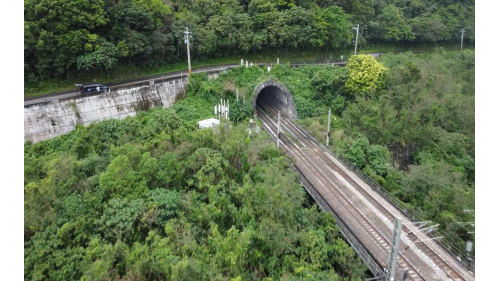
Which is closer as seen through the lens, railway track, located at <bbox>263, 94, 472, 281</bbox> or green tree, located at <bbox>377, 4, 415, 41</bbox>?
railway track, located at <bbox>263, 94, 472, 281</bbox>

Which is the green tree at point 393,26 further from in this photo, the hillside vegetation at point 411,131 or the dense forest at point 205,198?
the dense forest at point 205,198

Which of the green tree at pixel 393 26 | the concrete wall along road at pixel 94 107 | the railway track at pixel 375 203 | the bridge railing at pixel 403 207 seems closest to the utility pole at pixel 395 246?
the railway track at pixel 375 203

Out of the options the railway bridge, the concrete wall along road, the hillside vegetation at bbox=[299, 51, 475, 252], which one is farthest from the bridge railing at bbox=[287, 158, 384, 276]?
the concrete wall along road

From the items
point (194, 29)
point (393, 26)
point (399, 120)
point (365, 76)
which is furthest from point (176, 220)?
point (393, 26)

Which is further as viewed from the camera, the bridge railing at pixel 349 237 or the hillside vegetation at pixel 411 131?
the hillside vegetation at pixel 411 131

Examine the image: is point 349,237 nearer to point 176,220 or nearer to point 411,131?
point 176,220

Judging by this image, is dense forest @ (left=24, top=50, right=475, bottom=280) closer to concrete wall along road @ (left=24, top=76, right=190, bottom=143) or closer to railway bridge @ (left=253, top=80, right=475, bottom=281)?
railway bridge @ (left=253, top=80, right=475, bottom=281)

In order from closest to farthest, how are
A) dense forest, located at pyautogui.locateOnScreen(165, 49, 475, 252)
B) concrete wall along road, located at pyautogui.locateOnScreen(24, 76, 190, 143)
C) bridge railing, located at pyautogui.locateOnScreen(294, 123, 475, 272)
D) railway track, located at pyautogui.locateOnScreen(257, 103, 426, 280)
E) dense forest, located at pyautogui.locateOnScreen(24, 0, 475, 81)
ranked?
bridge railing, located at pyautogui.locateOnScreen(294, 123, 475, 272) < railway track, located at pyautogui.locateOnScreen(257, 103, 426, 280) < dense forest, located at pyautogui.locateOnScreen(165, 49, 475, 252) < concrete wall along road, located at pyautogui.locateOnScreen(24, 76, 190, 143) < dense forest, located at pyautogui.locateOnScreen(24, 0, 475, 81)
